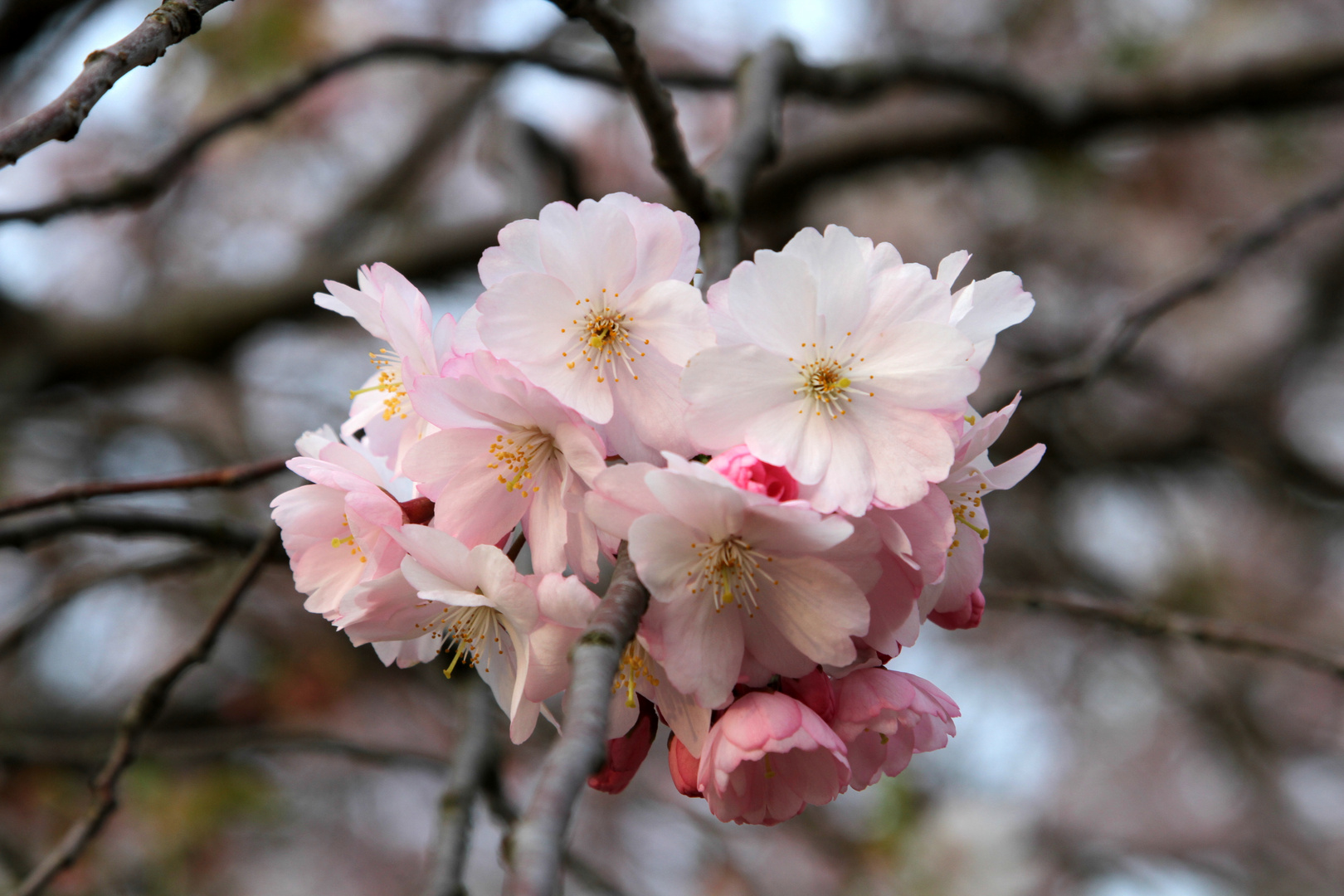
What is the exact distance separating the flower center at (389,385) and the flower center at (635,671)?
40 centimetres

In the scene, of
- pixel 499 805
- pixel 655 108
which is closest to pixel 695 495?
pixel 655 108

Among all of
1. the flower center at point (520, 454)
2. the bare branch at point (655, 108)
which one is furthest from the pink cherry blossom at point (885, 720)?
the bare branch at point (655, 108)

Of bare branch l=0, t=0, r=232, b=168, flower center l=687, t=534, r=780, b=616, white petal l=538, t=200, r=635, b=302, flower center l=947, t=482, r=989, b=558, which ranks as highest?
bare branch l=0, t=0, r=232, b=168

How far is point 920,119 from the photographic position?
3635 mm

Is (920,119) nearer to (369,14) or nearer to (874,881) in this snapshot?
(874,881)

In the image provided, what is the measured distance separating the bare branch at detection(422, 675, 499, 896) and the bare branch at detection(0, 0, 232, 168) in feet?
3.99

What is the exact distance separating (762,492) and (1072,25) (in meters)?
6.58

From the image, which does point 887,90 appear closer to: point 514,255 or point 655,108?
point 655,108

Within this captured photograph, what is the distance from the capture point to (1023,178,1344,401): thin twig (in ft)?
6.26

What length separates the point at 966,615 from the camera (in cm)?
99

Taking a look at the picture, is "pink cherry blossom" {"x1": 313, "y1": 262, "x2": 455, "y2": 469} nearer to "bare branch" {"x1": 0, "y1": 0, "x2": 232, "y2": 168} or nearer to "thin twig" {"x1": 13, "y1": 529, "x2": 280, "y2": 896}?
"bare branch" {"x1": 0, "y1": 0, "x2": 232, "y2": 168}

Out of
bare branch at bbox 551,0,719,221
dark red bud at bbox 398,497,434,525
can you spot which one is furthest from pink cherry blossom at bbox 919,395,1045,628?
bare branch at bbox 551,0,719,221

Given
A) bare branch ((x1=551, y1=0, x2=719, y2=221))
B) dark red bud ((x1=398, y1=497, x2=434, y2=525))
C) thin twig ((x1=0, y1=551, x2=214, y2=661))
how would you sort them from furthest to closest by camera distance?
thin twig ((x1=0, y1=551, x2=214, y2=661))
bare branch ((x1=551, y1=0, x2=719, y2=221))
dark red bud ((x1=398, y1=497, x2=434, y2=525))

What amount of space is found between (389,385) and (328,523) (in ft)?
0.62
